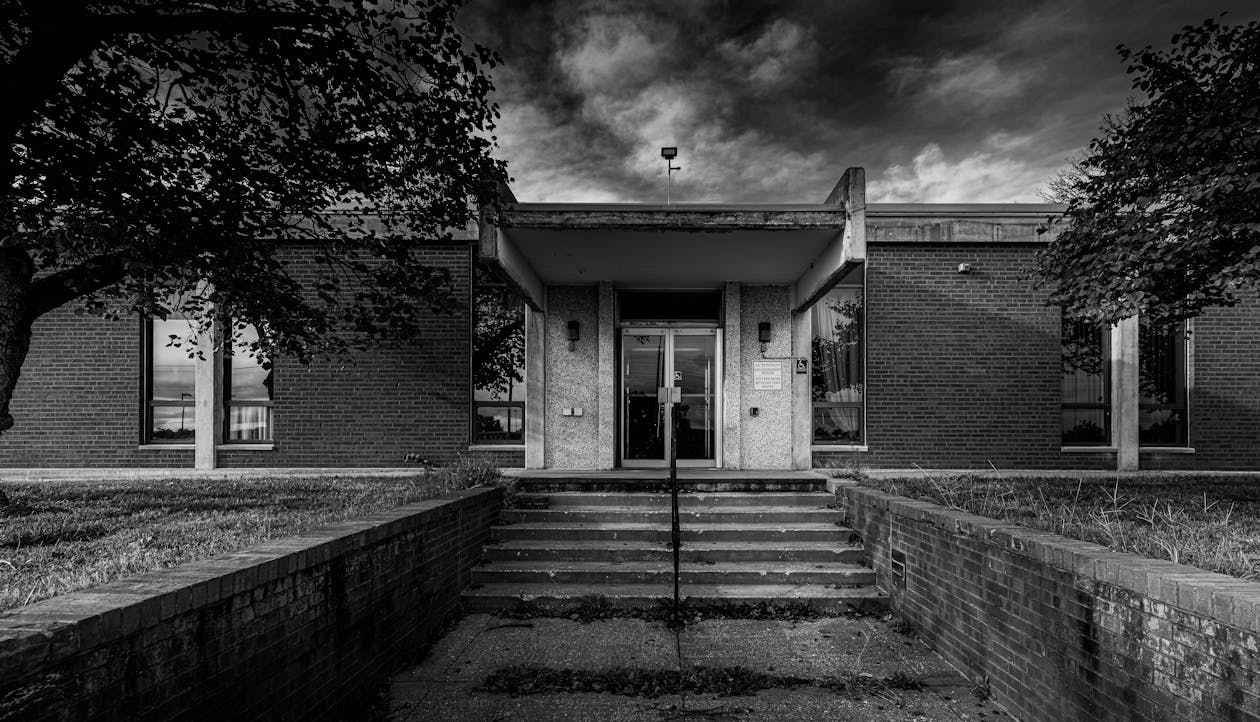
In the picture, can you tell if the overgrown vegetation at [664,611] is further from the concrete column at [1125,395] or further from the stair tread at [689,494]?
the concrete column at [1125,395]

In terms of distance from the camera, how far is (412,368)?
1002cm

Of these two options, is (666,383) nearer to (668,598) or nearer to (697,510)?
(697,510)

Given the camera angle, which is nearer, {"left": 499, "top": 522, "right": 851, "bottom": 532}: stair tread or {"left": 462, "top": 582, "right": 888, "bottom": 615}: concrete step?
{"left": 462, "top": 582, "right": 888, "bottom": 615}: concrete step

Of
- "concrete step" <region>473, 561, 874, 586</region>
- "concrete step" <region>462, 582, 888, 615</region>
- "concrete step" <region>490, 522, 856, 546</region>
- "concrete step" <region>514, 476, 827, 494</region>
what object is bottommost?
"concrete step" <region>462, 582, 888, 615</region>

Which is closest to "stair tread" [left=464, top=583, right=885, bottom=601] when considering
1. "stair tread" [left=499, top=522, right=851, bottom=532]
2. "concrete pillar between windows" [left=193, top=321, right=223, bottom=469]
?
"stair tread" [left=499, top=522, right=851, bottom=532]

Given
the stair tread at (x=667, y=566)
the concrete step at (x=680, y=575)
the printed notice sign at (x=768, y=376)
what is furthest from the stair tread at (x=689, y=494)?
the printed notice sign at (x=768, y=376)

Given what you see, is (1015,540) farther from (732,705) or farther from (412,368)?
(412,368)

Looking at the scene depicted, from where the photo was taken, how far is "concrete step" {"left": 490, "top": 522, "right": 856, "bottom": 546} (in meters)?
6.56

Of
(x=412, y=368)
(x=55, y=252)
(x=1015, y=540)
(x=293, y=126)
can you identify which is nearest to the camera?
(x=1015, y=540)

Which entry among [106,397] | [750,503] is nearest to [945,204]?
[750,503]

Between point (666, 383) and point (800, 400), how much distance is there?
6.44ft

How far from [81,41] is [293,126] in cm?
155

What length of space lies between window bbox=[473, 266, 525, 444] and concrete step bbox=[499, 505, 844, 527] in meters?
3.35

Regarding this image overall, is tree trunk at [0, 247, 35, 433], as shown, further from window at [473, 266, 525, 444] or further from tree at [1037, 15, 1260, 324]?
tree at [1037, 15, 1260, 324]
